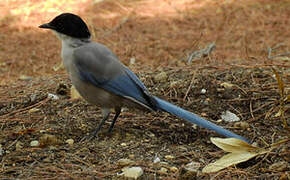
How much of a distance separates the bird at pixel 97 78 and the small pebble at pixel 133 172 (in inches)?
33.9

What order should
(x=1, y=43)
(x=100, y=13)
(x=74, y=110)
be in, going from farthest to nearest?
(x=100, y=13), (x=1, y=43), (x=74, y=110)

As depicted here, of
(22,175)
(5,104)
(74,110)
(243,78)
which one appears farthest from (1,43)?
(22,175)

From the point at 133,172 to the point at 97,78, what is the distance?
3.66 ft

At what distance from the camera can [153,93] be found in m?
5.13

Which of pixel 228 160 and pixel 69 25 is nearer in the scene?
pixel 228 160

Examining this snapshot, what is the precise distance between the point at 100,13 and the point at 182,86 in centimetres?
451

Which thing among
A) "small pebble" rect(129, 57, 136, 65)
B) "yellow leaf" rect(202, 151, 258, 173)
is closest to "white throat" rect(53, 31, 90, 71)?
"yellow leaf" rect(202, 151, 258, 173)

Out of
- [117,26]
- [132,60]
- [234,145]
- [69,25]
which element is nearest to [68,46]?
[69,25]

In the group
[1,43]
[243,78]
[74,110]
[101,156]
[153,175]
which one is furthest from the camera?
[1,43]

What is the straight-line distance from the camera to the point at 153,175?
347 centimetres

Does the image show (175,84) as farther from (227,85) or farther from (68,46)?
(68,46)

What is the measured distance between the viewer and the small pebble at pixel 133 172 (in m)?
3.43

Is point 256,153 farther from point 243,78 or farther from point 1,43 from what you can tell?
point 1,43

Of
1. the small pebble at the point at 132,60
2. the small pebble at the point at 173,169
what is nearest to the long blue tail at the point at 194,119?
the small pebble at the point at 173,169
